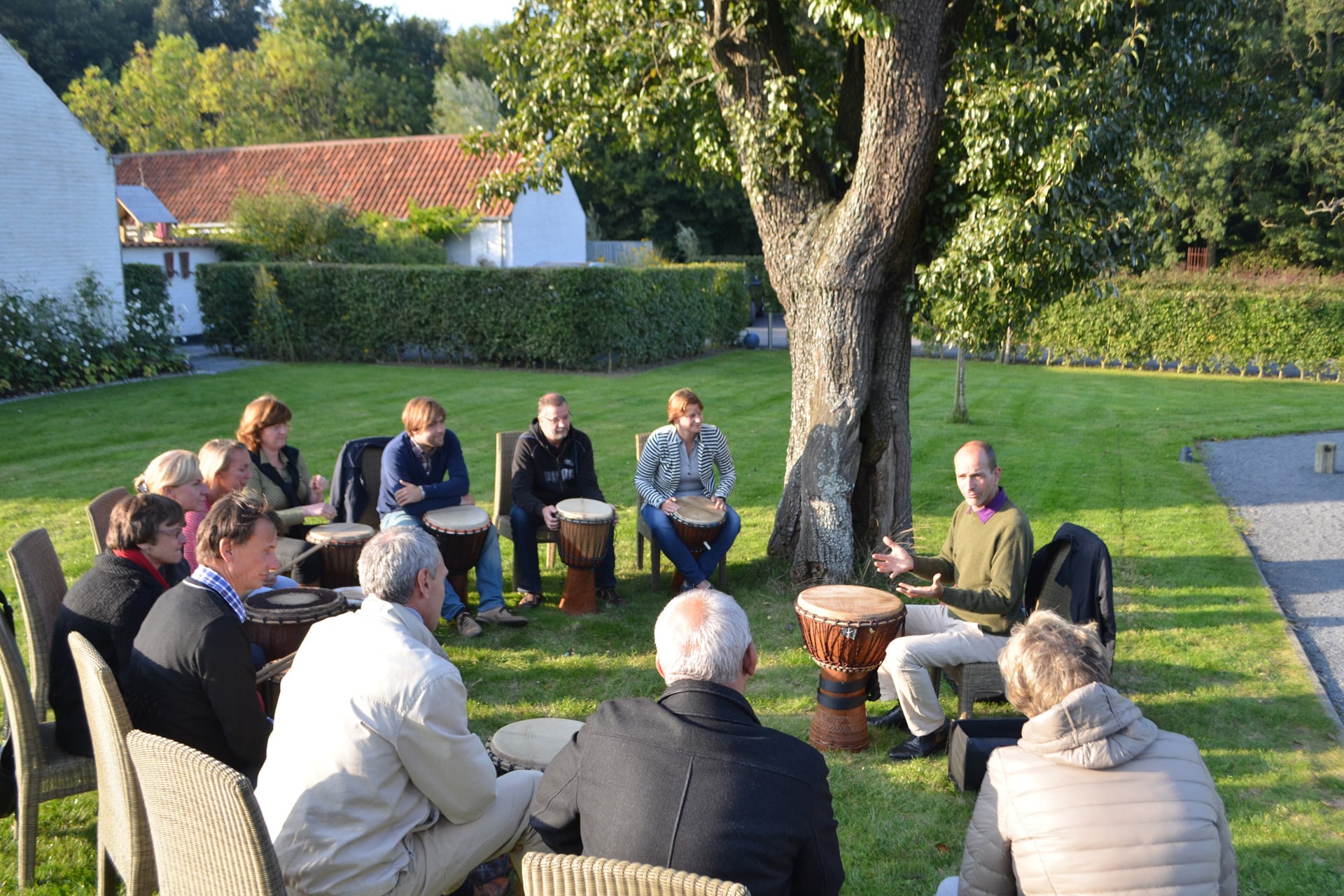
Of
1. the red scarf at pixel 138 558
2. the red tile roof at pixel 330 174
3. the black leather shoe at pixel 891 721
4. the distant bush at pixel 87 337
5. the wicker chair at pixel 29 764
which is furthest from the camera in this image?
the red tile roof at pixel 330 174

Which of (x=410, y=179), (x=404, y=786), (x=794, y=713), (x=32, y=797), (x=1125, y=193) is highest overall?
(x=410, y=179)

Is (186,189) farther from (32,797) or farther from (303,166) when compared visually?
(32,797)

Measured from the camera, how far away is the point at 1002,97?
19.5ft

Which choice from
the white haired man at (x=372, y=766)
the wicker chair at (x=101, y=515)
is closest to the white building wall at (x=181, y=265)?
the wicker chair at (x=101, y=515)

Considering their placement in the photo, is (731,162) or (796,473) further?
(731,162)

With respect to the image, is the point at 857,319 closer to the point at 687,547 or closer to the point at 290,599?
the point at 687,547

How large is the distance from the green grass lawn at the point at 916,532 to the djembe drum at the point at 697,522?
51cm

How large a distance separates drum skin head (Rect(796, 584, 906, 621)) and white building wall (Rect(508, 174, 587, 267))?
2140 centimetres

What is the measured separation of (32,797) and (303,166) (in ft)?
96.3

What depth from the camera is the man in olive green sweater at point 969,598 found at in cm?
488

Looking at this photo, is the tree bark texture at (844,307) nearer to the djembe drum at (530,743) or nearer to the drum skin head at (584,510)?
the drum skin head at (584,510)

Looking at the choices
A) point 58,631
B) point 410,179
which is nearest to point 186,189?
point 410,179

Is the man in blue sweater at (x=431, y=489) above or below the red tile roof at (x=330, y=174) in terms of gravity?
below

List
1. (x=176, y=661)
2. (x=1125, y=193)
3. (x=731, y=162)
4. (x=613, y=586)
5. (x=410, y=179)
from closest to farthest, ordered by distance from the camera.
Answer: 1. (x=176, y=661)
2. (x=1125, y=193)
3. (x=613, y=586)
4. (x=731, y=162)
5. (x=410, y=179)
